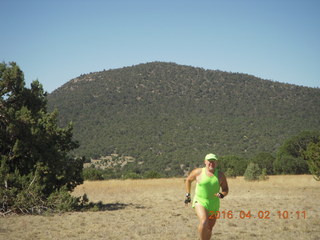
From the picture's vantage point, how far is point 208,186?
7098 mm

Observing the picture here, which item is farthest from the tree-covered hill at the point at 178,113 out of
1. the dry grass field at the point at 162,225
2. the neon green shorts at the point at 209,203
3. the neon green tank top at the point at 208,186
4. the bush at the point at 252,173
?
the neon green tank top at the point at 208,186

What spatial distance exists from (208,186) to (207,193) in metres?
0.15

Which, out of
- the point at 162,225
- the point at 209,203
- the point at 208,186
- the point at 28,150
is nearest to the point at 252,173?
the point at 28,150

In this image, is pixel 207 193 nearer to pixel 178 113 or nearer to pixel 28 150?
pixel 28 150

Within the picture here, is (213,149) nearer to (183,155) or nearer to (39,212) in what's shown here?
(183,155)

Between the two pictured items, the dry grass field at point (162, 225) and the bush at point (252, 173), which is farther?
the bush at point (252, 173)

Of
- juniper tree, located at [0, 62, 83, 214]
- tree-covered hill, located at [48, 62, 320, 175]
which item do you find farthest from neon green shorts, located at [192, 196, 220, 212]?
tree-covered hill, located at [48, 62, 320, 175]

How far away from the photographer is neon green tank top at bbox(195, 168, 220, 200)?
7.08m

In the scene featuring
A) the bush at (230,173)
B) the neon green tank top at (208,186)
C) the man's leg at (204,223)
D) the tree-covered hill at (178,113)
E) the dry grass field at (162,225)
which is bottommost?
the bush at (230,173)

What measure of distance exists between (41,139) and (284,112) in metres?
69.0

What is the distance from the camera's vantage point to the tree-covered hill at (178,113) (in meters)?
64.8

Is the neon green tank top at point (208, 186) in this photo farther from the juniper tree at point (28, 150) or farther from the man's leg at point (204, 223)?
the juniper tree at point (28, 150)

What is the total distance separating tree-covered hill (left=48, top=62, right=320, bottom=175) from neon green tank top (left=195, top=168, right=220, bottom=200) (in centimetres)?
4827

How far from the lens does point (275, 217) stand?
13.1 m
